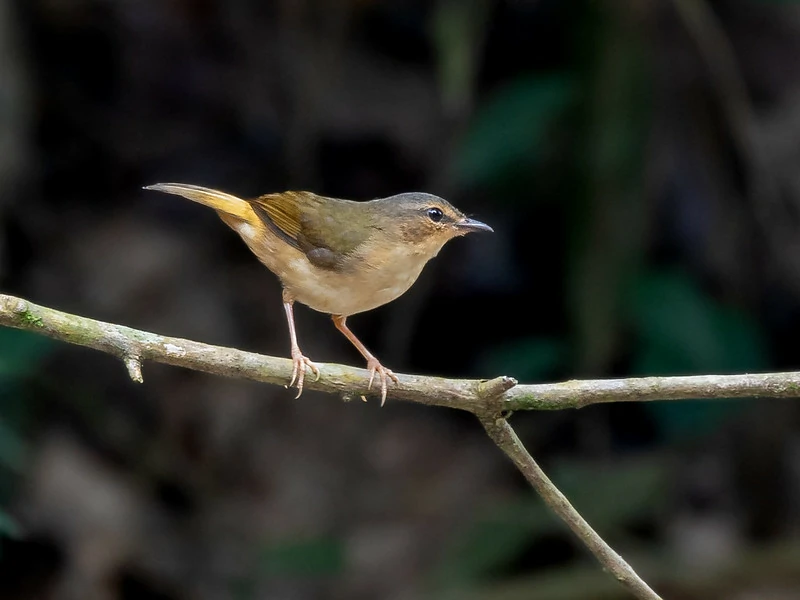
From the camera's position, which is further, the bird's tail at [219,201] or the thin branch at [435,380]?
the bird's tail at [219,201]

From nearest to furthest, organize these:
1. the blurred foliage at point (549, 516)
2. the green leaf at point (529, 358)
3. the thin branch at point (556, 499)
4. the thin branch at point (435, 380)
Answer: the thin branch at point (435, 380) < the thin branch at point (556, 499) < the blurred foliage at point (549, 516) < the green leaf at point (529, 358)

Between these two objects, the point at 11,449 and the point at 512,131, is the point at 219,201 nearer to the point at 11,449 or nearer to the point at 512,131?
the point at 11,449

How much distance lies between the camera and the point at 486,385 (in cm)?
268

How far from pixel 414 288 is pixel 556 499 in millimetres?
3923

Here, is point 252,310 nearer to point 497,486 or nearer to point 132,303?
point 132,303

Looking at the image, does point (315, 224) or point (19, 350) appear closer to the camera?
point (315, 224)

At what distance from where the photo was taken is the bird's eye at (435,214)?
11.7 feet

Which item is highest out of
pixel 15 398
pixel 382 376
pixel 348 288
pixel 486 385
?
pixel 15 398

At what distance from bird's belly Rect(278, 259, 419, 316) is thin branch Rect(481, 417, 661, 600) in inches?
27.8

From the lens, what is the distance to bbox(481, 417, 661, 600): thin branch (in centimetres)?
272

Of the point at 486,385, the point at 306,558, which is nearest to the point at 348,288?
the point at 486,385

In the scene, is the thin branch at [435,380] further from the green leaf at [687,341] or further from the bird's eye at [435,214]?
the green leaf at [687,341]

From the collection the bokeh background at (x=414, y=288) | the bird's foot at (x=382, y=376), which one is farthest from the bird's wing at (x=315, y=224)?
the bokeh background at (x=414, y=288)

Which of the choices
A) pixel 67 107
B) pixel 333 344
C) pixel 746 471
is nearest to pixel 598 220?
pixel 746 471
